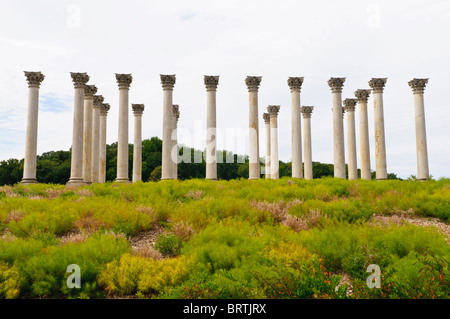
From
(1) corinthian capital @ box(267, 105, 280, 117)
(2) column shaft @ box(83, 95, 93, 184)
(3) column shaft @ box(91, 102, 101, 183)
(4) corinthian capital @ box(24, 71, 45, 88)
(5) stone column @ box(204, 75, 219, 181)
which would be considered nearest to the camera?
(5) stone column @ box(204, 75, 219, 181)

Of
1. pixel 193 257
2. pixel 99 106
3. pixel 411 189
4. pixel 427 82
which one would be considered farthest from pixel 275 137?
pixel 193 257

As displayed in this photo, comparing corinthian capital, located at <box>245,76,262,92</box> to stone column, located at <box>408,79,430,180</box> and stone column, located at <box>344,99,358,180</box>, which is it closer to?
stone column, located at <box>344,99,358,180</box>

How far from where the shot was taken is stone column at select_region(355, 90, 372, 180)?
5298 centimetres

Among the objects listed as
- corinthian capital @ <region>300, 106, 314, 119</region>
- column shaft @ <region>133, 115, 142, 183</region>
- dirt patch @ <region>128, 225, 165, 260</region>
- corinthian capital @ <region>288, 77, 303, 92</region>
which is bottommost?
dirt patch @ <region>128, 225, 165, 260</region>

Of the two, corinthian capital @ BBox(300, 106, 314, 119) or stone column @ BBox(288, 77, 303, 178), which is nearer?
stone column @ BBox(288, 77, 303, 178)

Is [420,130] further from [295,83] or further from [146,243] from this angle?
[146,243]

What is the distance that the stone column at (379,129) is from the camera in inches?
1988

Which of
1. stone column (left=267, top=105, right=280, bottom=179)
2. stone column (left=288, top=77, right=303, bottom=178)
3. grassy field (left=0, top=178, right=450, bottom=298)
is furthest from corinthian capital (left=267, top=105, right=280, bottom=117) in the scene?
grassy field (left=0, top=178, right=450, bottom=298)

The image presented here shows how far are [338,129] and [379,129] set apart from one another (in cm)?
556

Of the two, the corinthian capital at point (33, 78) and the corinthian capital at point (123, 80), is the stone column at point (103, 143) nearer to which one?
the corinthian capital at point (123, 80)

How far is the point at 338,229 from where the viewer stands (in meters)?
17.0

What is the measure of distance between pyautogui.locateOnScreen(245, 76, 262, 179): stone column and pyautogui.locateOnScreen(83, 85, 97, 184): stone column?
22.3 m

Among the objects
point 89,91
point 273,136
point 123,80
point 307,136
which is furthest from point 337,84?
point 89,91
